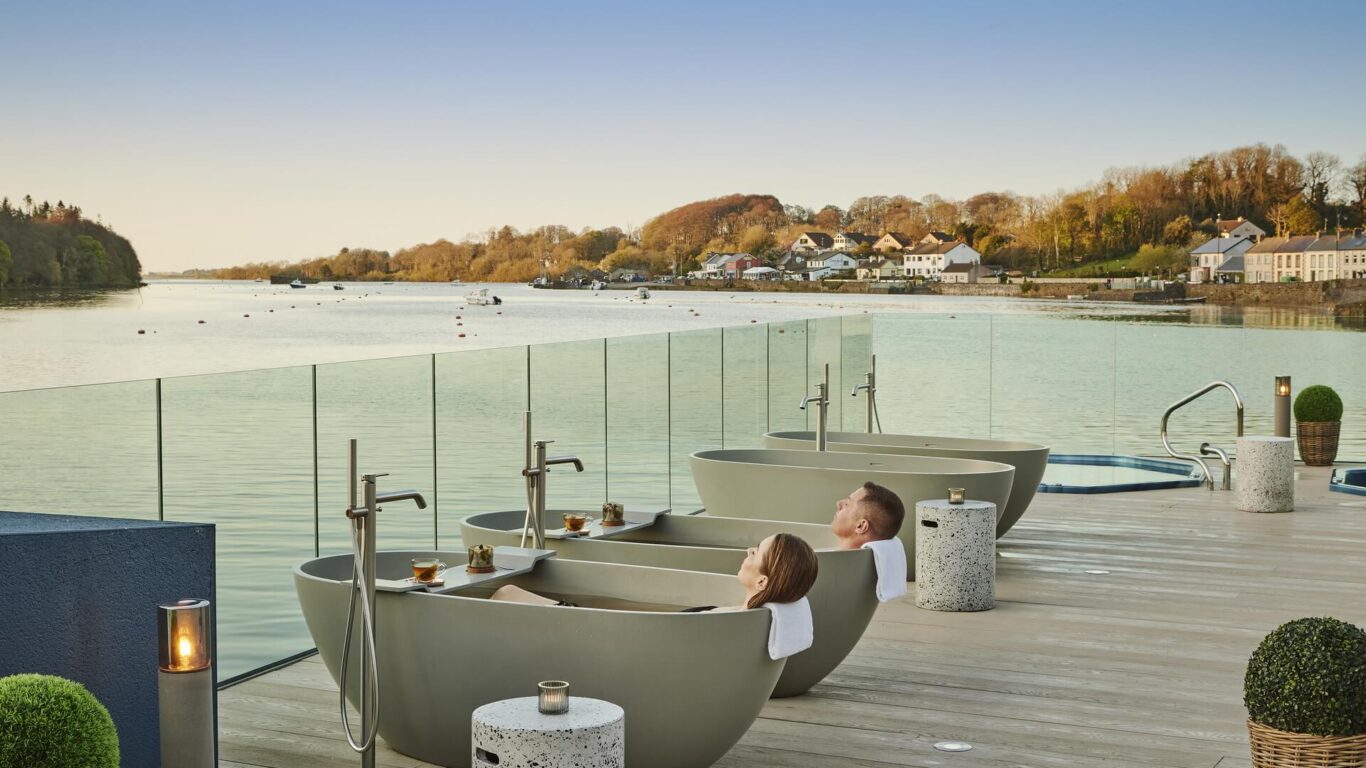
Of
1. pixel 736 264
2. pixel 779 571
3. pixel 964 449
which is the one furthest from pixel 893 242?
pixel 779 571

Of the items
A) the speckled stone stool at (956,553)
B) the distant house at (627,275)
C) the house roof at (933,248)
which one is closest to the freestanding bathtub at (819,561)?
the speckled stone stool at (956,553)

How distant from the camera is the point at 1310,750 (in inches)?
118

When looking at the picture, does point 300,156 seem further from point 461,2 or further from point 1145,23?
point 1145,23

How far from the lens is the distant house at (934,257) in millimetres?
39531

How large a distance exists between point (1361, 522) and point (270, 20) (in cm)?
3570

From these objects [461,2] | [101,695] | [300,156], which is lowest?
[101,695]

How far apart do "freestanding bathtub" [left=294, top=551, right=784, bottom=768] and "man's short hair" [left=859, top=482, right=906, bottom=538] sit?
94 cm

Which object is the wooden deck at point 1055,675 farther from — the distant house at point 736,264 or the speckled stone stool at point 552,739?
the distant house at point 736,264

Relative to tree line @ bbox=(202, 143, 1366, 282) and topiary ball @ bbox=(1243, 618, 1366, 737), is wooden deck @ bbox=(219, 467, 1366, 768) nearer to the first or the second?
topiary ball @ bbox=(1243, 618, 1366, 737)

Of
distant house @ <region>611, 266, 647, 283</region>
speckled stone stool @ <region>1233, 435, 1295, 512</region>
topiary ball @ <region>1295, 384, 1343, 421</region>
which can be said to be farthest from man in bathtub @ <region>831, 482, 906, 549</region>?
distant house @ <region>611, 266, 647, 283</region>

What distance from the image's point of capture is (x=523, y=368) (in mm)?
6422

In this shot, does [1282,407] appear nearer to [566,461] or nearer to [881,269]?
[566,461]

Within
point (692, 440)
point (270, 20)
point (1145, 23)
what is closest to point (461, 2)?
point (270, 20)

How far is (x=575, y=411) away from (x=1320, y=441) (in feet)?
18.7
